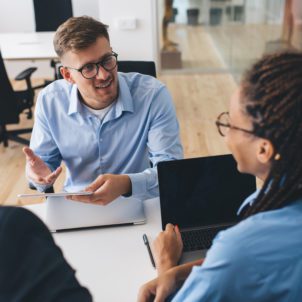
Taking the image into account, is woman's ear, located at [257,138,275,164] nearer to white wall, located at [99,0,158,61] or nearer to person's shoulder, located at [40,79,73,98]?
person's shoulder, located at [40,79,73,98]

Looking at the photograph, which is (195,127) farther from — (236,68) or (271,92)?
(271,92)

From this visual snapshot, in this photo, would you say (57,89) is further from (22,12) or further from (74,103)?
(22,12)

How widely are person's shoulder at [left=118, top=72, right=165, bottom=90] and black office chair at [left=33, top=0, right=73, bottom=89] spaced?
9.30 feet

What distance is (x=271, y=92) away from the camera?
0.75 m

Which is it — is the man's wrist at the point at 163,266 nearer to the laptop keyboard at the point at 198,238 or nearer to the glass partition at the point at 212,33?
the laptop keyboard at the point at 198,238

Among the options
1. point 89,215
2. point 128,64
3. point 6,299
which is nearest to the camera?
point 6,299

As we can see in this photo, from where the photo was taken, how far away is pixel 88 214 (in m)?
1.30

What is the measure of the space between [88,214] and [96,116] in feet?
1.53

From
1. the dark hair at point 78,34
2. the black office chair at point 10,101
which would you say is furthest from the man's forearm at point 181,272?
the black office chair at point 10,101

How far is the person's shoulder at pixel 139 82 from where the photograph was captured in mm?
1682

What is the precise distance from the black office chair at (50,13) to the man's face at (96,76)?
292 centimetres

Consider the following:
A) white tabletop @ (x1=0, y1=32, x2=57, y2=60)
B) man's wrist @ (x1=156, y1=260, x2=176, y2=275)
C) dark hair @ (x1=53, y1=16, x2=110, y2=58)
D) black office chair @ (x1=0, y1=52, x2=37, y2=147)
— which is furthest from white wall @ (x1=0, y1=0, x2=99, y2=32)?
man's wrist @ (x1=156, y1=260, x2=176, y2=275)

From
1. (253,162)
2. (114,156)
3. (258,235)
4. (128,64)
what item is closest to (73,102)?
(114,156)

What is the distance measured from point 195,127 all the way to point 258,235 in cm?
321
